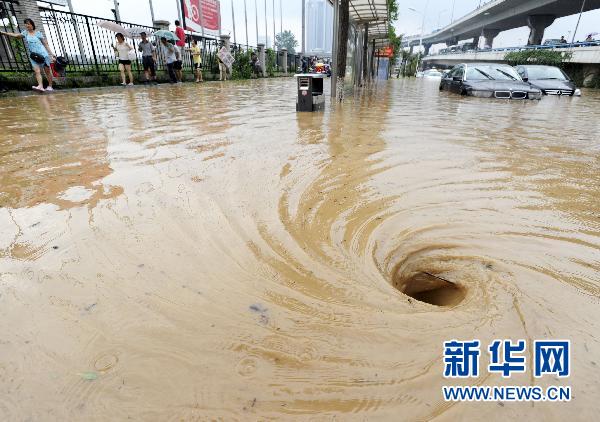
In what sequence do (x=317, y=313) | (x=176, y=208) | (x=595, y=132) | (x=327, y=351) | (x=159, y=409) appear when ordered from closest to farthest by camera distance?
(x=159, y=409) → (x=327, y=351) → (x=317, y=313) → (x=176, y=208) → (x=595, y=132)

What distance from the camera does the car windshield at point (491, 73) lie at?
38.4ft

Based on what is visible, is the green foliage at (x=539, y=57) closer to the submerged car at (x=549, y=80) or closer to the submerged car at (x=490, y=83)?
the submerged car at (x=549, y=80)

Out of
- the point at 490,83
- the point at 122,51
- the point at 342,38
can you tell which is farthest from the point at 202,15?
the point at 490,83

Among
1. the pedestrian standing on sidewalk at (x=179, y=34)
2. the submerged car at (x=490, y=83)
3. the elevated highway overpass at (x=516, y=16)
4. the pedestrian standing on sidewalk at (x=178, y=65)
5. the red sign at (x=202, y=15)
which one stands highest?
the elevated highway overpass at (x=516, y=16)

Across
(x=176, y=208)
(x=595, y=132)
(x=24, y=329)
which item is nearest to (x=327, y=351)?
(x=24, y=329)

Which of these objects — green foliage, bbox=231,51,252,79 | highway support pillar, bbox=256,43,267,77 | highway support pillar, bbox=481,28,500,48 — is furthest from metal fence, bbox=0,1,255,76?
highway support pillar, bbox=481,28,500,48

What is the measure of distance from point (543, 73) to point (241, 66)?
15415mm

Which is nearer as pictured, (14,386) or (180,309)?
(14,386)

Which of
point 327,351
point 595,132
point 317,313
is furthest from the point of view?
point 595,132

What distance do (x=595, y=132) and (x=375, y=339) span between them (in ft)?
21.5

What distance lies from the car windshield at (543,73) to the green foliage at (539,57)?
15.0 m

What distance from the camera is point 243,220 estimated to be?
2.28 m

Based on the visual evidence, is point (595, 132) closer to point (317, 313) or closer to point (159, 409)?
point (317, 313)

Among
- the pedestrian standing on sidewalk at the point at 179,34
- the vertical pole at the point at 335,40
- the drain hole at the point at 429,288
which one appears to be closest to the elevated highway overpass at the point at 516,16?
the vertical pole at the point at 335,40
